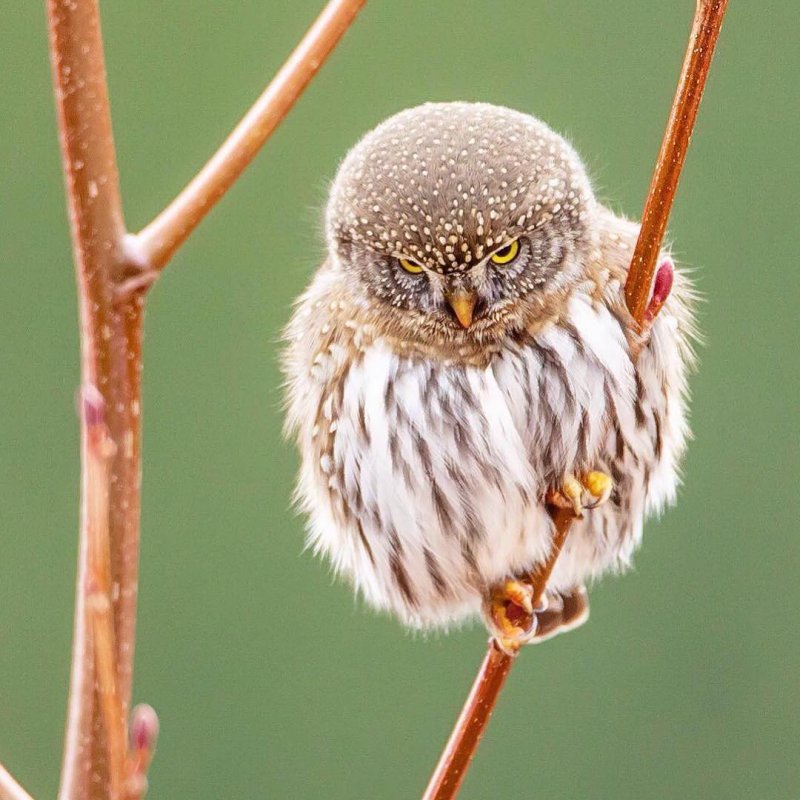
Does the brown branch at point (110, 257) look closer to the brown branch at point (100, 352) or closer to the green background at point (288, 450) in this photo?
the brown branch at point (100, 352)

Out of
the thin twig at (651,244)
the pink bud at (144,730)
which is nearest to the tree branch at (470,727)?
the thin twig at (651,244)

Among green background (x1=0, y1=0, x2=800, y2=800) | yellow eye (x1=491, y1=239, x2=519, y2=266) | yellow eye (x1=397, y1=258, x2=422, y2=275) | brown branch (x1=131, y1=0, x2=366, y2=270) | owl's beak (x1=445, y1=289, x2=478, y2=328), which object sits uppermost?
brown branch (x1=131, y1=0, x2=366, y2=270)

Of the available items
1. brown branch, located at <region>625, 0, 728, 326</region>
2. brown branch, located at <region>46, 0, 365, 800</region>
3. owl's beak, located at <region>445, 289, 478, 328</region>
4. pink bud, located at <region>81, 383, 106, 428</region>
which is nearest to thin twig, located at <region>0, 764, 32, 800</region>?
brown branch, located at <region>46, 0, 365, 800</region>

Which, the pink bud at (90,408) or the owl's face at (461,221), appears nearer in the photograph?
the pink bud at (90,408)

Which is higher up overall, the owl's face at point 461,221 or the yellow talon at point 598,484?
the owl's face at point 461,221

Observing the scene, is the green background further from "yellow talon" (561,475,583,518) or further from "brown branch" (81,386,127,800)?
"brown branch" (81,386,127,800)

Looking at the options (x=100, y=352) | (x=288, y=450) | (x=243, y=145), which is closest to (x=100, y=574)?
(x=100, y=352)
